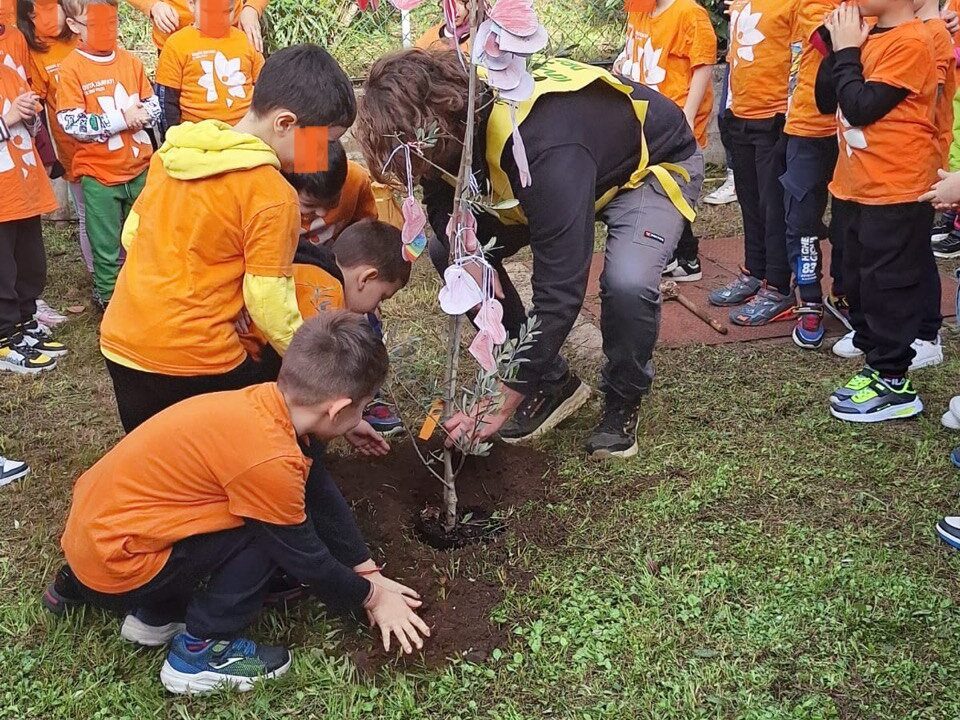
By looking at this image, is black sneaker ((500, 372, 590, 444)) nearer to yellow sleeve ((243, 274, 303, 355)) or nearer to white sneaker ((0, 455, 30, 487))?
yellow sleeve ((243, 274, 303, 355))

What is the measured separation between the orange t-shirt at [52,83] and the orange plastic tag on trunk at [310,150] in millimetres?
2599

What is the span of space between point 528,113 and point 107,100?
2.75 metres

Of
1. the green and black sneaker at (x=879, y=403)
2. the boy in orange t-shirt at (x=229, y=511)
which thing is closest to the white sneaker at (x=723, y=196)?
the green and black sneaker at (x=879, y=403)

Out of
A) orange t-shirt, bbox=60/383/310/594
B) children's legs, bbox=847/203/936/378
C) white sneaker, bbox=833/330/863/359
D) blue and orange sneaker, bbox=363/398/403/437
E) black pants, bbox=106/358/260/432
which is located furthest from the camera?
white sneaker, bbox=833/330/863/359

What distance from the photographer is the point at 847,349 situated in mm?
3938

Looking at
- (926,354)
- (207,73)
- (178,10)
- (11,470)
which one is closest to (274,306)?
(11,470)

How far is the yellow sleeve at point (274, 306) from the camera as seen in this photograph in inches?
94.0

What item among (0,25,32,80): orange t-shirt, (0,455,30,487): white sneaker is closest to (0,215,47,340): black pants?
(0,25,32,80): orange t-shirt

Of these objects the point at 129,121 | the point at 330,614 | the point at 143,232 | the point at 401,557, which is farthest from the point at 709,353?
the point at 129,121

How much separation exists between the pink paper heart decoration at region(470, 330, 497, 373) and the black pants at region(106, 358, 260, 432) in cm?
74

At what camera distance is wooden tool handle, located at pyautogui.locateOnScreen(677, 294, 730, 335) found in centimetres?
429

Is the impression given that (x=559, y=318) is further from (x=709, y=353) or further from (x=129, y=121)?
(x=129, y=121)

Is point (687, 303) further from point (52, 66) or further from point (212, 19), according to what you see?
point (52, 66)

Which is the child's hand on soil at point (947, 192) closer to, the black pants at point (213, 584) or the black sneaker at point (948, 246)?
the black pants at point (213, 584)
